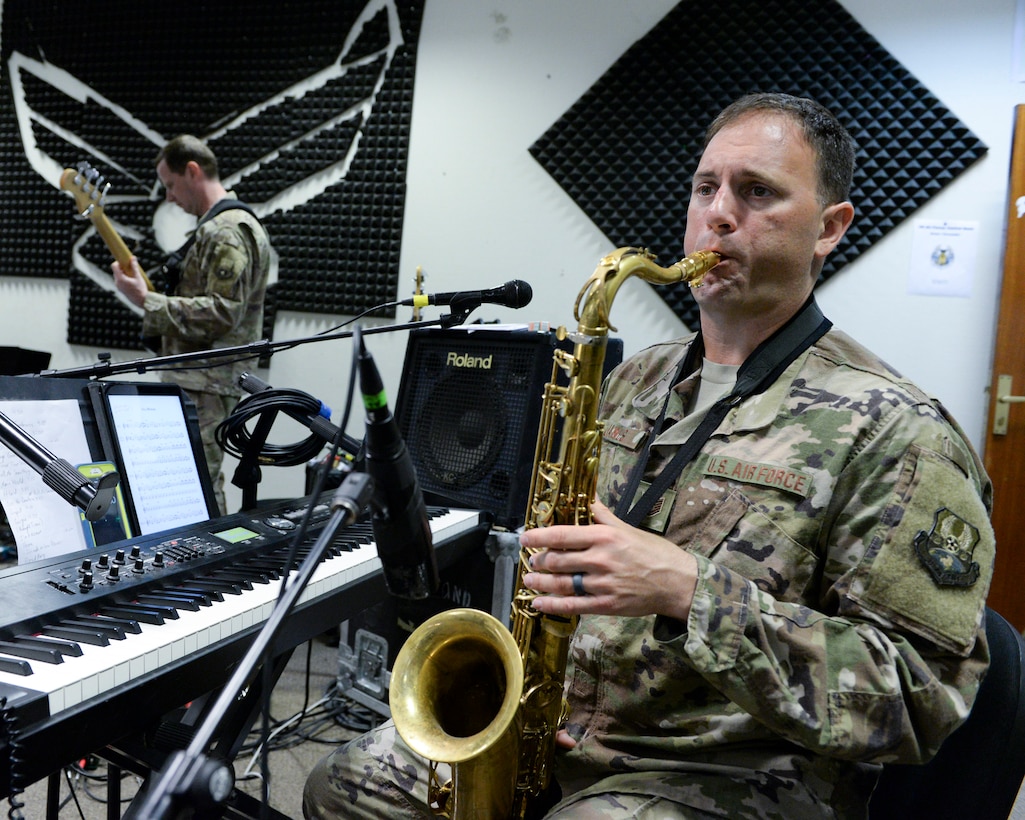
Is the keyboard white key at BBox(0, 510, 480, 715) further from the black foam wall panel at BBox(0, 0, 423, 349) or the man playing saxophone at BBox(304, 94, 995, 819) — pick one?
the black foam wall panel at BBox(0, 0, 423, 349)

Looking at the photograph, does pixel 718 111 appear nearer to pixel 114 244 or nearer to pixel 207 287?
pixel 207 287

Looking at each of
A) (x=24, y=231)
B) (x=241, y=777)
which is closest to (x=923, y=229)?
(x=241, y=777)

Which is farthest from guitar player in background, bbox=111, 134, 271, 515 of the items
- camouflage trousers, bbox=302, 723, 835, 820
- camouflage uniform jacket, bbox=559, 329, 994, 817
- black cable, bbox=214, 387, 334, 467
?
camouflage uniform jacket, bbox=559, 329, 994, 817

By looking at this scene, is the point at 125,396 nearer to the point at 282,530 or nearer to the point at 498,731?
the point at 282,530

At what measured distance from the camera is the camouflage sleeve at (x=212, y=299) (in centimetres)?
330

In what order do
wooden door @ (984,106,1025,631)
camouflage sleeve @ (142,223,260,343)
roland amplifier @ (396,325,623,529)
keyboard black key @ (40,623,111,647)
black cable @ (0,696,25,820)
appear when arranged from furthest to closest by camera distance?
camouflage sleeve @ (142,223,260,343), wooden door @ (984,106,1025,631), roland amplifier @ (396,325,623,529), keyboard black key @ (40,623,111,647), black cable @ (0,696,25,820)

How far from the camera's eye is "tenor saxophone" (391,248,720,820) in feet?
3.93

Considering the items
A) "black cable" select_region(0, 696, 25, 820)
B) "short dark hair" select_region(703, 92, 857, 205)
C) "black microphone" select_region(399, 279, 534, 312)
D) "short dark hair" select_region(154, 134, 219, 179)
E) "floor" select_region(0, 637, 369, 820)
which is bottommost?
"floor" select_region(0, 637, 369, 820)

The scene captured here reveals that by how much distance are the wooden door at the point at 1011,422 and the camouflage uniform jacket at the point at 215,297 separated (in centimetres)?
328

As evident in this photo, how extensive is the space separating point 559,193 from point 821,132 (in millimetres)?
2406

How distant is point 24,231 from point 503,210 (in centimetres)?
330

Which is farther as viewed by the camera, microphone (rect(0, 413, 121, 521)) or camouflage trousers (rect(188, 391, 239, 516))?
camouflage trousers (rect(188, 391, 239, 516))

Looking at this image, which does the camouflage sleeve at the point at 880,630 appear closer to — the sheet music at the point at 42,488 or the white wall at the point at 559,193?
the sheet music at the point at 42,488

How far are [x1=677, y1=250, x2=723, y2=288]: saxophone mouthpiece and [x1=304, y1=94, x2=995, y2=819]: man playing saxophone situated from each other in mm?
27
